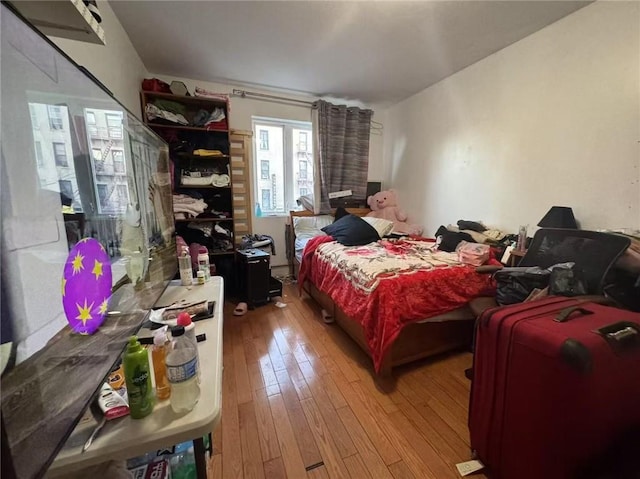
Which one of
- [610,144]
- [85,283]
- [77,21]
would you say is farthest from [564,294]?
[77,21]

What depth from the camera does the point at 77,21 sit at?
773mm

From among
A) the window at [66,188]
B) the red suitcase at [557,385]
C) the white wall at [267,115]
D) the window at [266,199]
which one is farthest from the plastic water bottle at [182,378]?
the window at [266,199]

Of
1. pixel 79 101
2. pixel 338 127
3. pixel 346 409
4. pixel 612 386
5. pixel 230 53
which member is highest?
pixel 230 53

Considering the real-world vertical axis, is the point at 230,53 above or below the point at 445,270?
above

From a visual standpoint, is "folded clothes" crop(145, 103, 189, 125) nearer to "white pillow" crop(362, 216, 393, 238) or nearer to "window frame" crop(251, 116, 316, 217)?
"window frame" crop(251, 116, 316, 217)

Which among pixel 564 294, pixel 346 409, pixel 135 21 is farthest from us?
pixel 135 21

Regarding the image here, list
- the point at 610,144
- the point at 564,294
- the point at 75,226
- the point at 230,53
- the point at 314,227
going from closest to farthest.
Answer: the point at 75,226 → the point at 564,294 → the point at 610,144 → the point at 230,53 → the point at 314,227

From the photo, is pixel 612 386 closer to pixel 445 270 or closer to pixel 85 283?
pixel 445 270

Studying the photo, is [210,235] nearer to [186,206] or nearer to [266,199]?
[186,206]

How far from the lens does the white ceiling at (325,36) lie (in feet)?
5.95

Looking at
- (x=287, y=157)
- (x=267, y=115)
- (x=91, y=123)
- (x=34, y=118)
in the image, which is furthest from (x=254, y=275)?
(x=34, y=118)

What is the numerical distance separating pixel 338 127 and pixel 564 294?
9.85ft

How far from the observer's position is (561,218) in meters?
1.87

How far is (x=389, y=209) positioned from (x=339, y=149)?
107 centimetres
